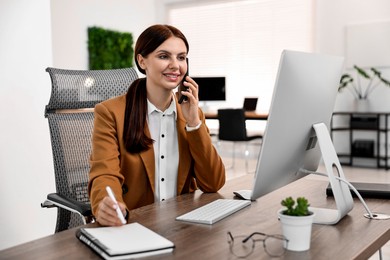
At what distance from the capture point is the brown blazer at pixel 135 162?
1610mm

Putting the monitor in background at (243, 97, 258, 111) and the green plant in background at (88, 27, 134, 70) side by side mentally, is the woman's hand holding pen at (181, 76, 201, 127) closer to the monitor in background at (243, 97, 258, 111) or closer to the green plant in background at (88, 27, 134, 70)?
the green plant in background at (88, 27, 134, 70)

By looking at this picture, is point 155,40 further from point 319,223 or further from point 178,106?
point 319,223

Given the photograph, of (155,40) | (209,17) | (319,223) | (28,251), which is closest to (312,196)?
(319,223)

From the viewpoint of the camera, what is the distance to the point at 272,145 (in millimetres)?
1238

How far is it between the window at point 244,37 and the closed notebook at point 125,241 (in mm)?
6348

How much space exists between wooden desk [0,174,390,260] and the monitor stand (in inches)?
1.3

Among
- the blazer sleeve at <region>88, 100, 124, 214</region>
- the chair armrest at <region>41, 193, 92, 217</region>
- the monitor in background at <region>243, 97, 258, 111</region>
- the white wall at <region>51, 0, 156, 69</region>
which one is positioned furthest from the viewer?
the monitor in background at <region>243, 97, 258, 111</region>

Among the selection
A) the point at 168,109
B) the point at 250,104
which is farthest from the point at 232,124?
the point at 168,109

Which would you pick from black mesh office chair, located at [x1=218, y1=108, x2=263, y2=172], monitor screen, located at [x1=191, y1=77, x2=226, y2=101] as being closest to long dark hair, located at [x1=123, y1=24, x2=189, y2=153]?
black mesh office chair, located at [x1=218, y1=108, x2=263, y2=172]

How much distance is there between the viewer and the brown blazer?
5.28 feet

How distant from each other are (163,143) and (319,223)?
0.68 m

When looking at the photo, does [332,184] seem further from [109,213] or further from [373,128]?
[373,128]

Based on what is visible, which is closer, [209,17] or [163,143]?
[163,143]

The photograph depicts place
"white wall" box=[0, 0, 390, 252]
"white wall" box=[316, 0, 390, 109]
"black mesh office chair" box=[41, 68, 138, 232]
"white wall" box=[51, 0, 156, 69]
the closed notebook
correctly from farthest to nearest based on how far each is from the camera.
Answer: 1. "white wall" box=[316, 0, 390, 109]
2. "white wall" box=[51, 0, 156, 69]
3. "white wall" box=[0, 0, 390, 252]
4. "black mesh office chair" box=[41, 68, 138, 232]
5. the closed notebook
